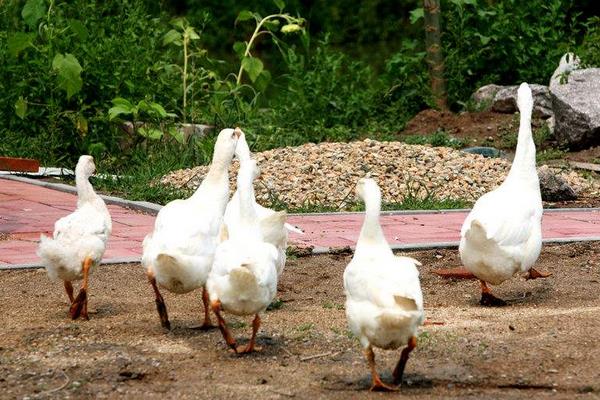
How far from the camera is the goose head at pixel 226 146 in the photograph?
649 centimetres

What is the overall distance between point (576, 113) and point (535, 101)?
1353 millimetres

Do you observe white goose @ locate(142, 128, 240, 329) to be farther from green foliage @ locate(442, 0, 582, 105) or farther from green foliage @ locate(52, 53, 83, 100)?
green foliage @ locate(442, 0, 582, 105)

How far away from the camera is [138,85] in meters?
12.8

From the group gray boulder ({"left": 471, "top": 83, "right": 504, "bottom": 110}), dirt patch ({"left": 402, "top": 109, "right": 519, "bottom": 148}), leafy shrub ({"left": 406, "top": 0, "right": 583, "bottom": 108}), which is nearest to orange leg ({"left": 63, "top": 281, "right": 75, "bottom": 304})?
dirt patch ({"left": 402, "top": 109, "right": 519, "bottom": 148})

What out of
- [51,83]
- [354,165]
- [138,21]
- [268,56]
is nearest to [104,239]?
[354,165]

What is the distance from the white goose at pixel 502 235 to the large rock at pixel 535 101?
25.0 feet

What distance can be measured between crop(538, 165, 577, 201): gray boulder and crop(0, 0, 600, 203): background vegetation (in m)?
3.19

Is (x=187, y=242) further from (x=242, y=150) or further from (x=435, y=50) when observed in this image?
(x=435, y=50)

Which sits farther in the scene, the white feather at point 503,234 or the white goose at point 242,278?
the white feather at point 503,234

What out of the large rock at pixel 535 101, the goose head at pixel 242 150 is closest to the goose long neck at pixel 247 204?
the goose head at pixel 242 150

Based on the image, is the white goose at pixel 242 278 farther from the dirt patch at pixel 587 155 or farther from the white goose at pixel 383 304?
the dirt patch at pixel 587 155

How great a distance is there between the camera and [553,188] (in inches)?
431

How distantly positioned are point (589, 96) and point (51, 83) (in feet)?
18.6

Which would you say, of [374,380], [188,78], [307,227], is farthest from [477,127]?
[374,380]
